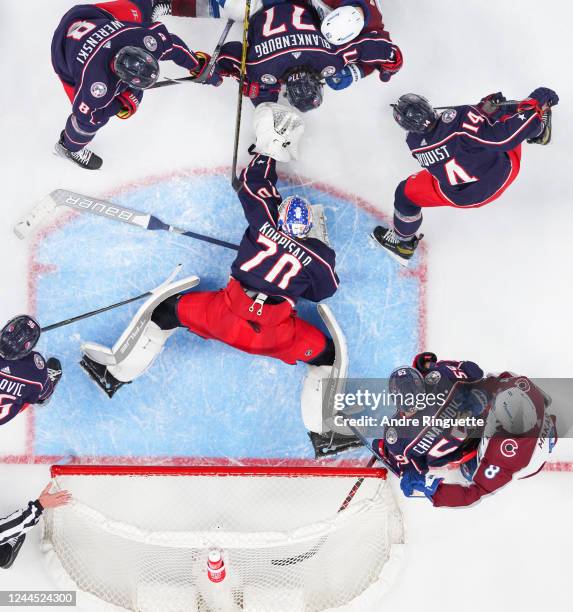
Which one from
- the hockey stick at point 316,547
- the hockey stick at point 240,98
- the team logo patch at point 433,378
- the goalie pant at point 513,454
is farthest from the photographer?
the hockey stick at point 316,547

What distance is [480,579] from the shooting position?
177 inches

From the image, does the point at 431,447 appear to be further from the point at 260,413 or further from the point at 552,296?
the point at 552,296

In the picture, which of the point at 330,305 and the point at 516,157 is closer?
the point at 516,157

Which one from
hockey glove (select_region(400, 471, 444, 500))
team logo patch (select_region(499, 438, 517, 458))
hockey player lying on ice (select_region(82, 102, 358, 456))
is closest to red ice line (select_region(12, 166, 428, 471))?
hockey player lying on ice (select_region(82, 102, 358, 456))

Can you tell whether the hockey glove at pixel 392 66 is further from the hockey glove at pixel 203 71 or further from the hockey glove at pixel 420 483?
the hockey glove at pixel 420 483

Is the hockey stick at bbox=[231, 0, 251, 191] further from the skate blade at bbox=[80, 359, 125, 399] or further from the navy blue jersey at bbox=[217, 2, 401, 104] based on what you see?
the skate blade at bbox=[80, 359, 125, 399]

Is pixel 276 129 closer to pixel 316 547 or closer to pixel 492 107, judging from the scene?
pixel 492 107

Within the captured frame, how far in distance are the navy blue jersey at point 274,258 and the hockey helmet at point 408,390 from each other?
82 centimetres

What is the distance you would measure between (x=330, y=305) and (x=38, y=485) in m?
2.24

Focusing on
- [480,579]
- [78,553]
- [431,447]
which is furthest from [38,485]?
[480,579]

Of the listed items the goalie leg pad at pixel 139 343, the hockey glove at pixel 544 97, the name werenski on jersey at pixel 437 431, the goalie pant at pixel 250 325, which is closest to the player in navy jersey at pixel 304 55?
the hockey glove at pixel 544 97

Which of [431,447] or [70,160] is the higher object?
[70,160]

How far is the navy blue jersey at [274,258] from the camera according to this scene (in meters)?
3.88

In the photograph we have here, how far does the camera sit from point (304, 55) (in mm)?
3896
